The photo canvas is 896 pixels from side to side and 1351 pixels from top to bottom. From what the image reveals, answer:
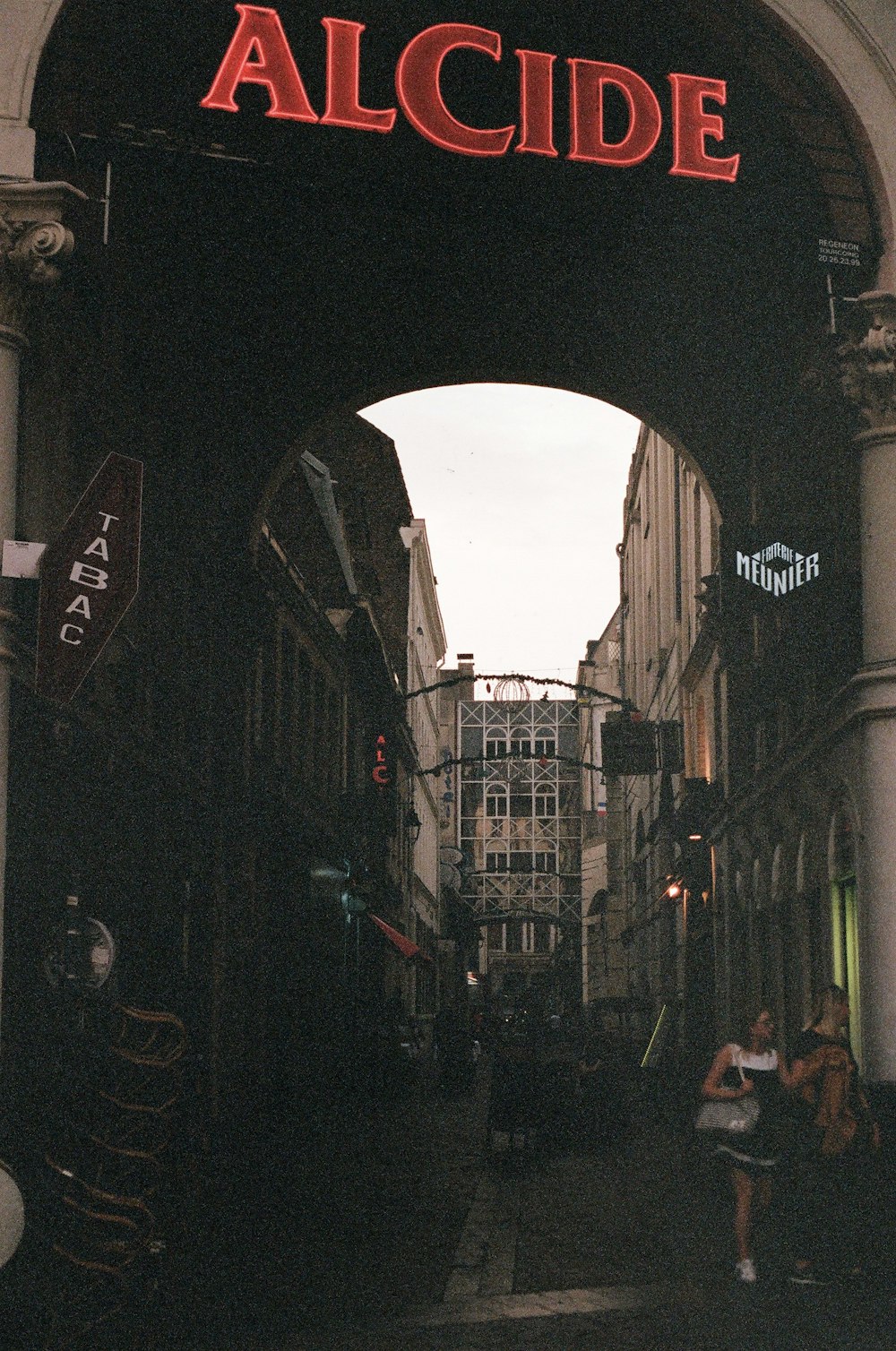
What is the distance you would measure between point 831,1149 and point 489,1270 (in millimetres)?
2561

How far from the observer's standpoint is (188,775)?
21281 millimetres

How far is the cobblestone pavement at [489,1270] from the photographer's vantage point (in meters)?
9.95

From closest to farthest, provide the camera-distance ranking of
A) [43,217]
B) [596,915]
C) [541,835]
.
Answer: [43,217] < [596,915] < [541,835]

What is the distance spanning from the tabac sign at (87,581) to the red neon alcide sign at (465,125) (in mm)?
4566

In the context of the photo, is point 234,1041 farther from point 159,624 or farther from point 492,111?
point 492,111

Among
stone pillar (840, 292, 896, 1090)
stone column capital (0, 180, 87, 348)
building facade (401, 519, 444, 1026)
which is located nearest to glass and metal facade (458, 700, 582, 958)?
building facade (401, 519, 444, 1026)

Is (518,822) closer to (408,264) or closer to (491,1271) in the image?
(408,264)

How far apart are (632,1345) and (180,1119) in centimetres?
348

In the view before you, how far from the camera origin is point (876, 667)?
14.0 metres

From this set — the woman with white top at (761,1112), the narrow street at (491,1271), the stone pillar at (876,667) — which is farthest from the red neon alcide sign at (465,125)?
the narrow street at (491,1271)


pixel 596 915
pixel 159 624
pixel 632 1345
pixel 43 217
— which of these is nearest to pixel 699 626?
pixel 159 624

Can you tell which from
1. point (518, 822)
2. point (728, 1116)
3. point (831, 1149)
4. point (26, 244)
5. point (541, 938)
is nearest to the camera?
point (831, 1149)

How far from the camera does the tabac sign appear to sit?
11883 millimetres

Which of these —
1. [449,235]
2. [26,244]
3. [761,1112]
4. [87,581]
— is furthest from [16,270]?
[449,235]
